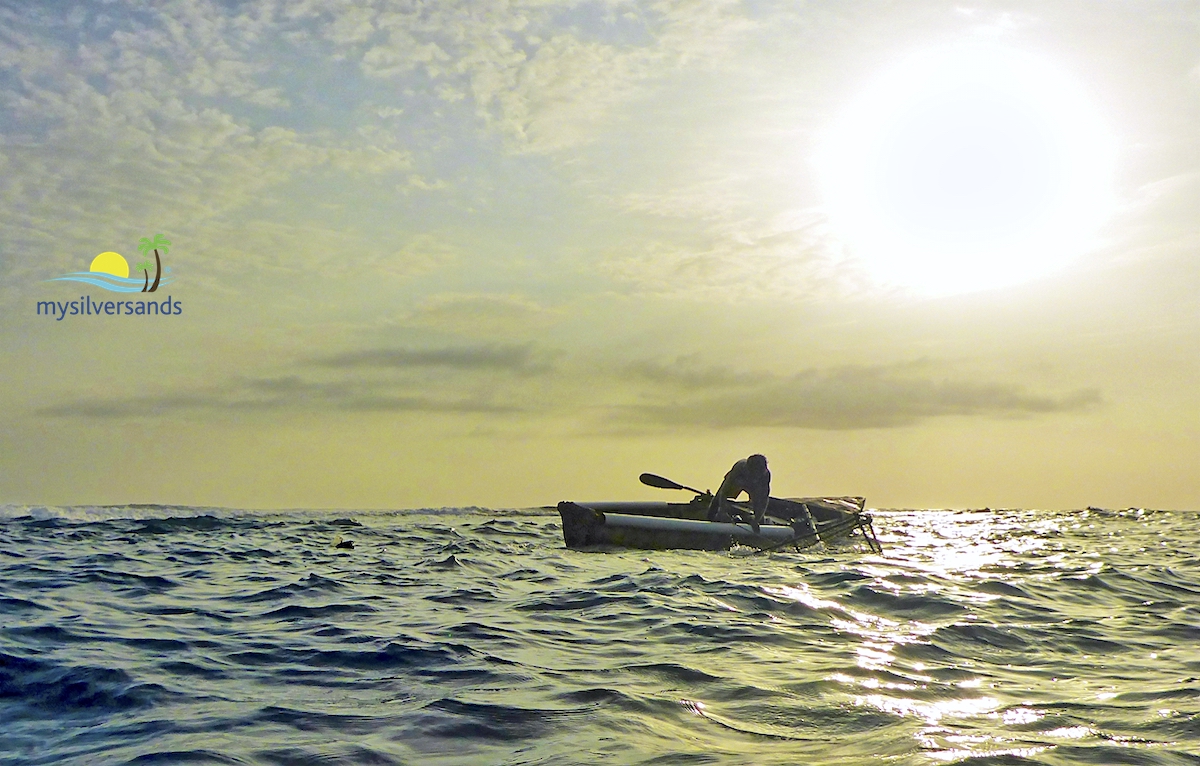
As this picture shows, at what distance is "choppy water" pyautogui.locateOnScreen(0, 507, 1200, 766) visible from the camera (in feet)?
19.2

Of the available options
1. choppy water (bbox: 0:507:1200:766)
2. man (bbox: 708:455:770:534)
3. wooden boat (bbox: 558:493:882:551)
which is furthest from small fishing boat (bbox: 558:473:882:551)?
choppy water (bbox: 0:507:1200:766)

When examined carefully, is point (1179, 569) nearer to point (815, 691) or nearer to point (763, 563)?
point (763, 563)

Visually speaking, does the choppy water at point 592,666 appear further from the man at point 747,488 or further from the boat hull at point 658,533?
the man at point 747,488

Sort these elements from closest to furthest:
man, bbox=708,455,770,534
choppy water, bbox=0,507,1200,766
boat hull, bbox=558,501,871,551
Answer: choppy water, bbox=0,507,1200,766, boat hull, bbox=558,501,871,551, man, bbox=708,455,770,534

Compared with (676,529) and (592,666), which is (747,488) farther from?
(592,666)

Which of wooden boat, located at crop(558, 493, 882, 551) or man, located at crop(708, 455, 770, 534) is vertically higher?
man, located at crop(708, 455, 770, 534)

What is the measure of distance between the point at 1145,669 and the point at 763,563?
1038 centimetres

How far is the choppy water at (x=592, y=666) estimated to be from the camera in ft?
19.2

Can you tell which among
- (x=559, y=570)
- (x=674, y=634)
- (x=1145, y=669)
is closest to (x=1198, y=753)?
(x=1145, y=669)

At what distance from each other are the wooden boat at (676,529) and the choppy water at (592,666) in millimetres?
3320

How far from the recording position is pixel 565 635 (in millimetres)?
10148

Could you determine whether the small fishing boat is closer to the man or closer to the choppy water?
the man

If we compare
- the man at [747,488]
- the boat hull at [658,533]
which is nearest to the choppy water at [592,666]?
the boat hull at [658,533]

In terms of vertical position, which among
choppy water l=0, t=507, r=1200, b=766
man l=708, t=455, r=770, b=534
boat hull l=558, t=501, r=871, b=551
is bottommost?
choppy water l=0, t=507, r=1200, b=766
